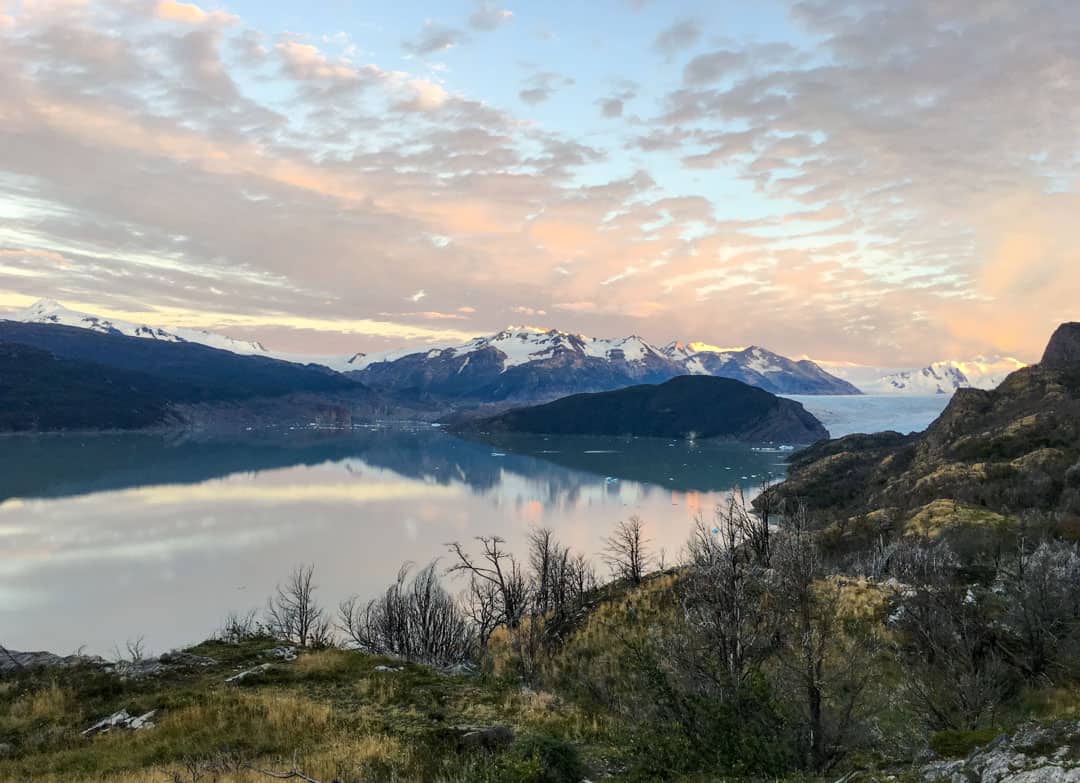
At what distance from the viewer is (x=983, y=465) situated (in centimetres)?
7306

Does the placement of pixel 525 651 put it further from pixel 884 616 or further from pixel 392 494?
pixel 392 494

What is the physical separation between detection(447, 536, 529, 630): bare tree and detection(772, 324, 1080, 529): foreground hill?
36.3 meters

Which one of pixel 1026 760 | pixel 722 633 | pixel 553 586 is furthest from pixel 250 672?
pixel 553 586

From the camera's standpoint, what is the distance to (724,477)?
548 feet

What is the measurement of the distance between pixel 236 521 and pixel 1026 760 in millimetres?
109428

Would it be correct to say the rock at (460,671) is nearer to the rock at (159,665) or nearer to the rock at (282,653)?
the rock at (282,653)

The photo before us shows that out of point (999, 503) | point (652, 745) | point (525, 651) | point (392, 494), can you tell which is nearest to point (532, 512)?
point (392, 494)

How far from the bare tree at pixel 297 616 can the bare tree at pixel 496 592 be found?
1075 cm

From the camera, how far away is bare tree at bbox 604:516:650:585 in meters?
50.2

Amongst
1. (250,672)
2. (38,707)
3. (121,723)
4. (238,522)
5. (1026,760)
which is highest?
(1026,760)

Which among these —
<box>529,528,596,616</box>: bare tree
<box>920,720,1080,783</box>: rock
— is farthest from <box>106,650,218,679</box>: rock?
<box>920,720,1080,783</box>: rock

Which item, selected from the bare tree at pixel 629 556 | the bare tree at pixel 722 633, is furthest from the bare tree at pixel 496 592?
the bare tree at pixel 722 633

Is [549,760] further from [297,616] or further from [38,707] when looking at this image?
[297,616]

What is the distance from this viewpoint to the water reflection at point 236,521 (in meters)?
59.5
